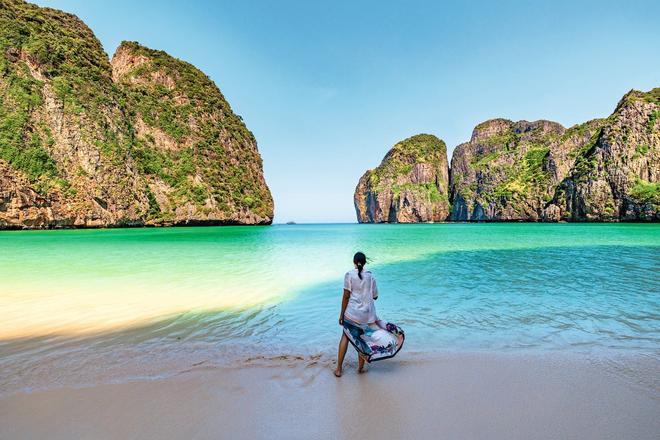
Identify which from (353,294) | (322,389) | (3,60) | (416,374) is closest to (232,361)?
(322,389)

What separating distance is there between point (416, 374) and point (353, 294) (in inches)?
46.9

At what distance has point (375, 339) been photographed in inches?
156

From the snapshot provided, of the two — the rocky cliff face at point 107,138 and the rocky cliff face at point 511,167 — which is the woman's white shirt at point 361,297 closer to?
the rocky cliff face at point 107,138

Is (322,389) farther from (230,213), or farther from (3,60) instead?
(230,213)

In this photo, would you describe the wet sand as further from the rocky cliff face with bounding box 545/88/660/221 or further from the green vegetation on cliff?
the rocky cliff face with bounding box 545/88/660/221

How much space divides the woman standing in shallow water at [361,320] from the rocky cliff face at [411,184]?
14093cm

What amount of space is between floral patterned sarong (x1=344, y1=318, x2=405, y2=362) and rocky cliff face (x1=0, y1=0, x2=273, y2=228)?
197 ft

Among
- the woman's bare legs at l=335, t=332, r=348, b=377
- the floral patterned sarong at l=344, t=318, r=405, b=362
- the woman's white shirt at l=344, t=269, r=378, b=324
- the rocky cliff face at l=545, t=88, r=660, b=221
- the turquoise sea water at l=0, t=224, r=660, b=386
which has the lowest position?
the turquoise sea water at l=0, t=224, r=660, b=386

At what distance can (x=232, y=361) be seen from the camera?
4504 millimetres

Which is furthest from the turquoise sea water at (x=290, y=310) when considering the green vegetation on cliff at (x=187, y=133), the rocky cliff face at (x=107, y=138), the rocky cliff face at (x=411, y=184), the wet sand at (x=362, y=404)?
the rocky cliff face at (x=411, y=184)

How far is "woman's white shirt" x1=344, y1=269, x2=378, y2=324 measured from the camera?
13.3 ft

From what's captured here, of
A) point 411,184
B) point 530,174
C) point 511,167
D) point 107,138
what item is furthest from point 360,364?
point 411,184

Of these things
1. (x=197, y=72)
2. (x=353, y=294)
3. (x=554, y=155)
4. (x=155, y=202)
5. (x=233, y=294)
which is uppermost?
(x=197, y=72)

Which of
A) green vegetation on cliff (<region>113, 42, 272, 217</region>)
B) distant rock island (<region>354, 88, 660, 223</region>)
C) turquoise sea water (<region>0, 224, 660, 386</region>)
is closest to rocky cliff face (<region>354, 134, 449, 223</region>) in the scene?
distant rock island (<region>354, 88, 660, 223</region>)
